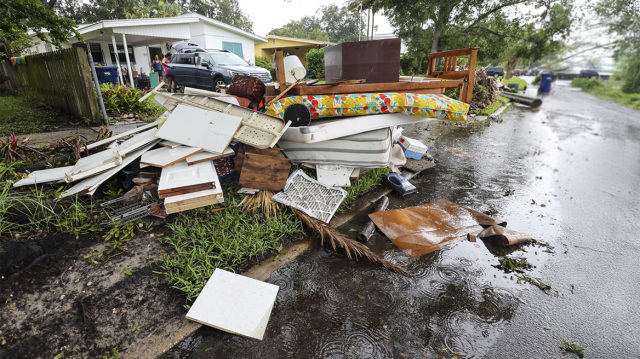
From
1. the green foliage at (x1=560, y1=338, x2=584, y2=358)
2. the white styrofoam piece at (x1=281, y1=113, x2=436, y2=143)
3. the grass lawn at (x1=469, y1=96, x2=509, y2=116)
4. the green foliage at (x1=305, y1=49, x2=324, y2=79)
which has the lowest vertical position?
the green foliage at (x1=560, y1=338, x2=584, y2=358)

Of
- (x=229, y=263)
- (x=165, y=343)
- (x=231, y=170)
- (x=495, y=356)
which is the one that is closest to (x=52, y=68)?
(x=231, y=170)

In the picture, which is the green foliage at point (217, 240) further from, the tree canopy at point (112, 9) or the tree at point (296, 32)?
the tree at point (296, 32)

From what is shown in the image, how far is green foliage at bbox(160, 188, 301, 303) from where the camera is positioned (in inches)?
89.9

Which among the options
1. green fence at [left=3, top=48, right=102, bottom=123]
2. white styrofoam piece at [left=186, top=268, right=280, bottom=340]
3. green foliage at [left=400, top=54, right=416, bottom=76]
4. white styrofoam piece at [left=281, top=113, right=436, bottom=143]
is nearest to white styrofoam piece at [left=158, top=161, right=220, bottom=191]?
white styrofoam piece at [left=186, top=268, right=280, bottom=340]

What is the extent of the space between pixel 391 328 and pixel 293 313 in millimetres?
698

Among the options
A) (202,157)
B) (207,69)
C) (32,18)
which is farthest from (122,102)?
(202,157)

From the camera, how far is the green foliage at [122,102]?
6.37 metres

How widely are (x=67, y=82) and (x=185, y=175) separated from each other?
16.0 ft

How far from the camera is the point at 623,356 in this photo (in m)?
1.82

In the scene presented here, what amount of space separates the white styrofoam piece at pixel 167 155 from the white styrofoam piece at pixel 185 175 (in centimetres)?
8

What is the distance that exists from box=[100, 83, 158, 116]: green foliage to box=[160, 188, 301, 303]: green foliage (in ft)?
16.8

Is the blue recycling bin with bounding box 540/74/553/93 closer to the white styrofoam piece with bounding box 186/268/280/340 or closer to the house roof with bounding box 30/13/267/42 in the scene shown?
the house roof with bounding box 30/13/267/42

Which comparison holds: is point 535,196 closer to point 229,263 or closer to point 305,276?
point 305,276

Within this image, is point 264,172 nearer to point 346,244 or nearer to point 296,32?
point 346,244
